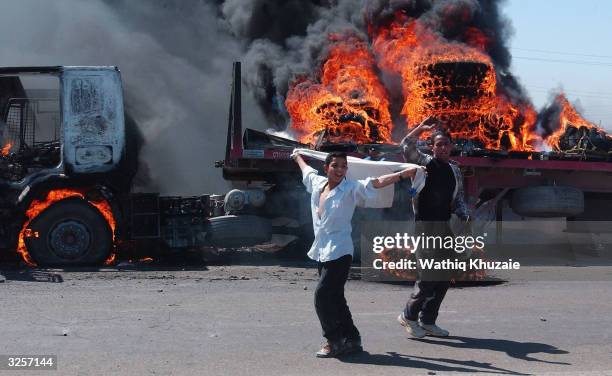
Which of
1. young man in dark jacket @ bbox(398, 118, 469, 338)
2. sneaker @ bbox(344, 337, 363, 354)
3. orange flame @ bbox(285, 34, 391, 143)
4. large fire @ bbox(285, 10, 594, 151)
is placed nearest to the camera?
sneaker @ bbox(344, 337, 363, 354)

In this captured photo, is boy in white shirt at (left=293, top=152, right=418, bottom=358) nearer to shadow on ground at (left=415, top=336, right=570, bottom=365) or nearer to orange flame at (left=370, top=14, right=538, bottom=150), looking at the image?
shadow on ground at (left=415, top=336, right=570, bottom=365)

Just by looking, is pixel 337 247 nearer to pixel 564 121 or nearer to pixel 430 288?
pixel 430 288

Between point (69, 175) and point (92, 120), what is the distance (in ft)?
2.70

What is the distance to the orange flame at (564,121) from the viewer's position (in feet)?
51.4

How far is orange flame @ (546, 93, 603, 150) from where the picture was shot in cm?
1567

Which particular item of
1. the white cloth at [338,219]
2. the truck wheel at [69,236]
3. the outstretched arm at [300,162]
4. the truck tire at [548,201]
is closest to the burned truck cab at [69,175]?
the truck wheel at [69,236]

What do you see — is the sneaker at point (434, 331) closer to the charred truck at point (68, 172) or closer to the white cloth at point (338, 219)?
the white cloth at point (338, 219)

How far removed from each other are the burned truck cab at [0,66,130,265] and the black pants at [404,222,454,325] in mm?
5791

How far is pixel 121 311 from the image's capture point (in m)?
7.47

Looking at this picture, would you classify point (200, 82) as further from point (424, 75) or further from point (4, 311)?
point (4, 311)

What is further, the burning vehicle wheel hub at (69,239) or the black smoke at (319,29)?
the black smoke at (319,29)

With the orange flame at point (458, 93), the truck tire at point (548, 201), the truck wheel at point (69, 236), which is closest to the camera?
the truck wheel at point (69, 236)

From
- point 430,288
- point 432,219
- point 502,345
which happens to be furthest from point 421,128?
point 502,345

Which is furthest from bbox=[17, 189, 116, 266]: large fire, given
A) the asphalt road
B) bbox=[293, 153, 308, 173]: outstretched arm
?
bbox=[293, 153, 308, 173]: outstretched arm
